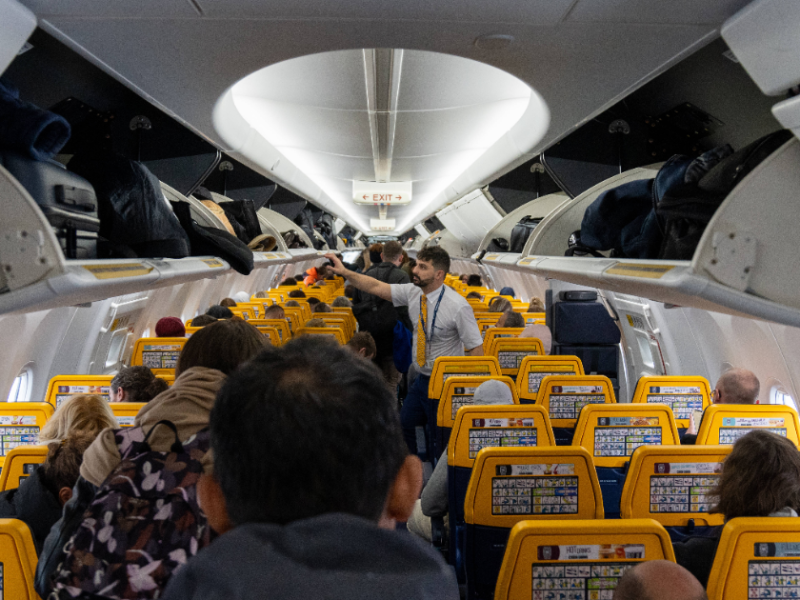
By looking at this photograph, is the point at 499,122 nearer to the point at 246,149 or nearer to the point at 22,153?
the point at 246,149

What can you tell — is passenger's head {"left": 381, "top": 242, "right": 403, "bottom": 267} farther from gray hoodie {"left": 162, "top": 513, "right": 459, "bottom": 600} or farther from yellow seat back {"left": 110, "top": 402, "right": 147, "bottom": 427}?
gray hoodie {"left": 162, "top": 513, "right": 459, "bottom": 600}

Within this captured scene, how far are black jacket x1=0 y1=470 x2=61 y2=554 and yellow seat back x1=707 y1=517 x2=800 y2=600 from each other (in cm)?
257

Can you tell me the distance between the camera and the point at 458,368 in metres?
6.31

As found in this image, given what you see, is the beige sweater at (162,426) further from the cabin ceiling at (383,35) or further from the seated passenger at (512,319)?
the seated passenger at (512,319)

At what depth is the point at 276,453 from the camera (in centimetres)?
113

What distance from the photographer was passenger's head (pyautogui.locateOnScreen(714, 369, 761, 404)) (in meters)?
4.96

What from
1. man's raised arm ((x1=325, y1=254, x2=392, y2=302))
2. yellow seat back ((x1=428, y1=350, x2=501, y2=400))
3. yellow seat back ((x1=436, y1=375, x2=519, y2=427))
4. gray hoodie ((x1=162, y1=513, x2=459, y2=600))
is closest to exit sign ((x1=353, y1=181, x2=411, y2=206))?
man's raised arm ((x1=325, y1=254, x2=392, y2=302))

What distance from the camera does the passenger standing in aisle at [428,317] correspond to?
21.6ft

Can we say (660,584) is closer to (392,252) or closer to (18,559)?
(18,559)

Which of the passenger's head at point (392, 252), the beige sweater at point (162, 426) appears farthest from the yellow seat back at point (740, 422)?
the passenger's head at point (392, 252)

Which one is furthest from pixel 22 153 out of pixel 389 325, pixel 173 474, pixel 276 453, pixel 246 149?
pixel 389 325

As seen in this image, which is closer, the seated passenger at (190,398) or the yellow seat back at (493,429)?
the seated passenger at (190,398)

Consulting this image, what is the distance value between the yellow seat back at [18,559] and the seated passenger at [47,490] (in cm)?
73

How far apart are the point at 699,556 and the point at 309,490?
2.28 meters
